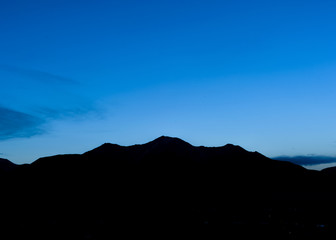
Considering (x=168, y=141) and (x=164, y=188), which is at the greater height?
(x=168, y=141)

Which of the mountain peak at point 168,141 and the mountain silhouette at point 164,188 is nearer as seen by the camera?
the mountain silhouette at point 164,188

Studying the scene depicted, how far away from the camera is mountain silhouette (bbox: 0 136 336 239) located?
361ft

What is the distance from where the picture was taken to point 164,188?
505ft

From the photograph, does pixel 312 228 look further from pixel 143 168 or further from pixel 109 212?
pixel 143 168

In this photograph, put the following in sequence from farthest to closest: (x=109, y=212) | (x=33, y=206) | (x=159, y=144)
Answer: (x=159, y=144), (x=33, y=206), (x=109, y=212)

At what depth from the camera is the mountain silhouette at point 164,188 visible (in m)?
110

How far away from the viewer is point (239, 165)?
17525 cm

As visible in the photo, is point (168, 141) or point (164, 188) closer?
point (164, 188)

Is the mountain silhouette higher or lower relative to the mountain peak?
lower

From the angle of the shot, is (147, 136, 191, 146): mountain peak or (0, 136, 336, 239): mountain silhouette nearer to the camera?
(0, 136, 336, 239): mountain silhouette

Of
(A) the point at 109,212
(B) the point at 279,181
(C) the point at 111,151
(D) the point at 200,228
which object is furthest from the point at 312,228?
(C) the point at 111,151

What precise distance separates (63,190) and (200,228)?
3818 inches

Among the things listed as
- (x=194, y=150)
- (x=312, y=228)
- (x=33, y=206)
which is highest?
(x=194, y=150)

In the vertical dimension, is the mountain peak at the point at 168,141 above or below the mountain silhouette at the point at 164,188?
above
